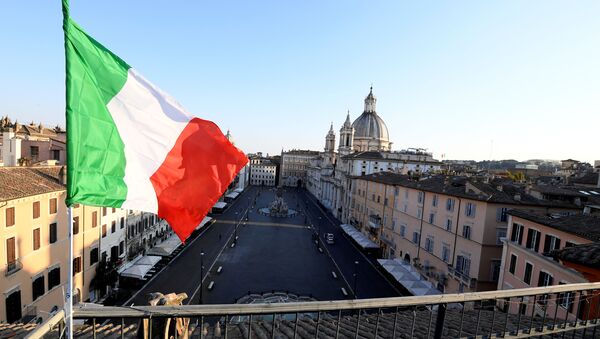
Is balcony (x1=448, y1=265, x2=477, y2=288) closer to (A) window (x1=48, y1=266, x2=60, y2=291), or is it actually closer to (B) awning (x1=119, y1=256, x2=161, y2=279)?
(B) awning (x1=119, y1=256, x2=161, y2=279)

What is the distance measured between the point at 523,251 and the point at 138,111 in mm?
22981

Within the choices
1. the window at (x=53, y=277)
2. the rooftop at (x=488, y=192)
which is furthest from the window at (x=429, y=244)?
the window at (x=53, y=277)

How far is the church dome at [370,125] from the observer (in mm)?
111938

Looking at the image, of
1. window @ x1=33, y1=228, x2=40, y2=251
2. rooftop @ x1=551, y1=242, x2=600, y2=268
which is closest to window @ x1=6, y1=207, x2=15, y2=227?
window @ x1=33, y1=228, x2=40, y2=251

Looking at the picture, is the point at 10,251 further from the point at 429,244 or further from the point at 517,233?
the point at 429,244

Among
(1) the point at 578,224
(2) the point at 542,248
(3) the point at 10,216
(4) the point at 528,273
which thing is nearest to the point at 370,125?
(4) the point at 528,273

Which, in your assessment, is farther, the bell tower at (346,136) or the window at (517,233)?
the bell tower at (346,136)

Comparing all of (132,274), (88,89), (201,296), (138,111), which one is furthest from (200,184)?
(132,274)

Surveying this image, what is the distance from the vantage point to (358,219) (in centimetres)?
5972

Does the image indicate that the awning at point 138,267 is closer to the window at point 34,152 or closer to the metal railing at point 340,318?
the window at point 34,152

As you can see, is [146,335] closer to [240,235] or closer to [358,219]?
[240,235]

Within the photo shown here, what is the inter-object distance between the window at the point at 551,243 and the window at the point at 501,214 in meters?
9.57

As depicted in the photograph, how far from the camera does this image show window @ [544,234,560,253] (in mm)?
18559

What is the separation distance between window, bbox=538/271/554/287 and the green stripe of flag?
838 inches
